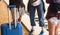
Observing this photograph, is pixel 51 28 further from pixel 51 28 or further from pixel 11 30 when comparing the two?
pixel 11 30

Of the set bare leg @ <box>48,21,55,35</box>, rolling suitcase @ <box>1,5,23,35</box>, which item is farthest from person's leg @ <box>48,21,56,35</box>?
rolling suitcase @ <box>1,5,23,35</box>

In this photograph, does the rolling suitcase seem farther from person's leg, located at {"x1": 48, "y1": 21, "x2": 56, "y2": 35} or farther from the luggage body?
person's leg, located at {"x1": 48, "y1": 21, "x2": 56, "y2": 35}

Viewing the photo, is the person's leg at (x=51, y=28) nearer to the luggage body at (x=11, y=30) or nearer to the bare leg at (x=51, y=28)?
the bare leg at (x=51, y=28)

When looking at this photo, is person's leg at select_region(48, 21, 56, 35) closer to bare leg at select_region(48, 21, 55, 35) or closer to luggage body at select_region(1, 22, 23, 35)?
bare leg at select_region(48, 21, 55, 35)

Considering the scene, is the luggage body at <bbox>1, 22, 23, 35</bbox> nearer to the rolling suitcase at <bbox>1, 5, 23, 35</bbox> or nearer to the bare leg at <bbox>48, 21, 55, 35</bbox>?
the rolling suitcase at <bbox>1, 5, 23, 35</bbox>

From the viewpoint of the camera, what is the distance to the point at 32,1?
1911 millimetres

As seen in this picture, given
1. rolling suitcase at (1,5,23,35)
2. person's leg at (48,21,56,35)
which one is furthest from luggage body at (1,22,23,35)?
person's leg at (48,21,56,35)

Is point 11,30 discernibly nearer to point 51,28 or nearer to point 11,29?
point 11,29

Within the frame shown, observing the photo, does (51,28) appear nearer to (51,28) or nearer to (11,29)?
(51,28)

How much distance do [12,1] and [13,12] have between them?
0.37ft

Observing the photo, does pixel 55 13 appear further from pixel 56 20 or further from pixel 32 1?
pixel 32 1

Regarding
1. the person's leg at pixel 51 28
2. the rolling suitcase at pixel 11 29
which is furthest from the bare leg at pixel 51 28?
the rolling suitcase at pixel 11 29

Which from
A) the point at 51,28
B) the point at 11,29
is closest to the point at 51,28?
the point at 51,28

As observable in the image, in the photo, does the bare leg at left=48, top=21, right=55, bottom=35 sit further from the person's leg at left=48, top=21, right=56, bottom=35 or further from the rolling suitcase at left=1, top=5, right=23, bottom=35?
the rolling suitcase at left=1, top=5, right=23, bottom=35
